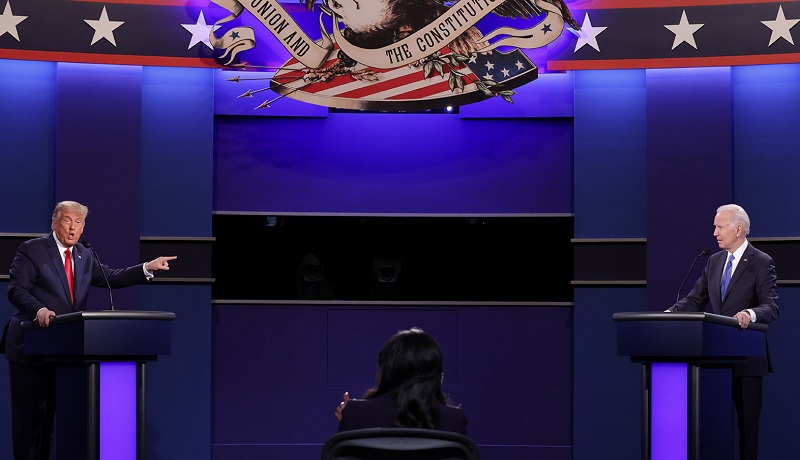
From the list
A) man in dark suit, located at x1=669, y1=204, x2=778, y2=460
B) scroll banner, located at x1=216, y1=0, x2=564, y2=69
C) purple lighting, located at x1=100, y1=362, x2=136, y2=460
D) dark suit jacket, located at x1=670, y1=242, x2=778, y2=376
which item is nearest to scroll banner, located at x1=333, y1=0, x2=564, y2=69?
scroll banner, located at x1=216, y1=0, x2=564, y2=69

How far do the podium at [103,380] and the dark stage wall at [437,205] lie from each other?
181 centimetres

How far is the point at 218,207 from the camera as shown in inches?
259

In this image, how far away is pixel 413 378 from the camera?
3047 millimetres

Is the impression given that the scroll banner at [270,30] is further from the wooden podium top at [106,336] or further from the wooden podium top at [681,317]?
the wooden podium top at [681,317]

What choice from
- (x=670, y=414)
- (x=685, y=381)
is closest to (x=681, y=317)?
(x=685, y=381)

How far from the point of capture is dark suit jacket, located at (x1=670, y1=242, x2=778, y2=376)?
17.4 ft

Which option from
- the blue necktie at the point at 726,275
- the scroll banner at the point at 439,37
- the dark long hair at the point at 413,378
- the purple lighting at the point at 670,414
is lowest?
the purple lighting at the point at 670,414

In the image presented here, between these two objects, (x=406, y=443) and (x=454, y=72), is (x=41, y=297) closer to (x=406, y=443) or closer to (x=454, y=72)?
(x=454, y=72)

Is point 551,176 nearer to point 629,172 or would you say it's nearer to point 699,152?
point 629,172

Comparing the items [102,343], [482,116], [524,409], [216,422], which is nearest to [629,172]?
[482,116]

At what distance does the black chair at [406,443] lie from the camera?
8.01 ft

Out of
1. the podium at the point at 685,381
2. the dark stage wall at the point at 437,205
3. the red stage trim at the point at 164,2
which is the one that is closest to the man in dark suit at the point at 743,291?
the podium at the point at 685,381

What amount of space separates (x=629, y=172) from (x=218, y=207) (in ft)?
8.81

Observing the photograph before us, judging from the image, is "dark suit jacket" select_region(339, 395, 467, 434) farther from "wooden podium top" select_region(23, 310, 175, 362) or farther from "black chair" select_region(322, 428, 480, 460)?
"wooden podium top" select_region(23, 310, 175, 362)
